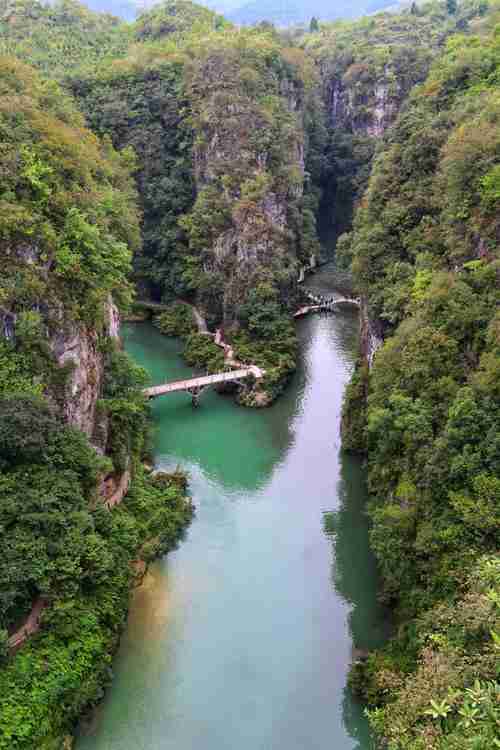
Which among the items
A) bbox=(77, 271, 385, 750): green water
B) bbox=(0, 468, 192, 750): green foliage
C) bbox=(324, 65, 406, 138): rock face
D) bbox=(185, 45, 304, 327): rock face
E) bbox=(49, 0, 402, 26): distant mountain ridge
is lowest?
bbox=(77, 271, 385, 750): green water

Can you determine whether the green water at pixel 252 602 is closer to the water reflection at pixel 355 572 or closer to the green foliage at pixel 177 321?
the water reflection at pixel 355 572

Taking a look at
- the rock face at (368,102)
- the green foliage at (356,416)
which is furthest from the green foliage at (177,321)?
the rock face at (368,102)

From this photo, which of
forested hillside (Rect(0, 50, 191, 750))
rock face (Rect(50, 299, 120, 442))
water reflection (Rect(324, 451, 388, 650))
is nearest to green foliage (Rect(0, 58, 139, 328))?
forested hillside (Rect(0, 50, 191, 750))

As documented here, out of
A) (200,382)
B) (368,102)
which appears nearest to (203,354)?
(200,382)

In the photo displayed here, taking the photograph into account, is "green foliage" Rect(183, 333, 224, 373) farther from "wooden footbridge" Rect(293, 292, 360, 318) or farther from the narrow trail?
the narrow trail

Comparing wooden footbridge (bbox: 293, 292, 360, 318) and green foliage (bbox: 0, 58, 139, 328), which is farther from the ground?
green foliage (bbox: 0, 58, 139, 328)

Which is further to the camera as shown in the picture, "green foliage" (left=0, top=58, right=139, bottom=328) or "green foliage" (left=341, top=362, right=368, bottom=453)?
"green foliage" (left=341, top=362, right=368, bottom=453)
